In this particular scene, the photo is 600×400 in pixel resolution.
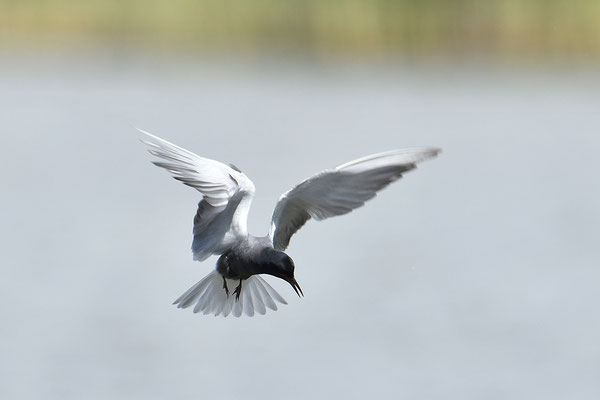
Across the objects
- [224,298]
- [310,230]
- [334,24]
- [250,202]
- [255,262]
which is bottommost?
[310,230]

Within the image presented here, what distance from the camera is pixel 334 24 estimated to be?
17141 mm

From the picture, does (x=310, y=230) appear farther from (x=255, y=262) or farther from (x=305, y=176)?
(x=255, y=262)

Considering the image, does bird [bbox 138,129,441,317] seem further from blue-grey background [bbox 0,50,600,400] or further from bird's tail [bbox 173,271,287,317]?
blue-grey background [bbox 0,50,600,400]

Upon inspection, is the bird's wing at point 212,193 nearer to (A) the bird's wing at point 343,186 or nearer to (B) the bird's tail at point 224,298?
(A) the bird's wing at point 343,186

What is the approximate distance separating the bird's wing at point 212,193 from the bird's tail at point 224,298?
0.31 metres

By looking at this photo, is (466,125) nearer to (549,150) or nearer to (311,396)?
(549,150)

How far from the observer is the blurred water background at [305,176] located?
8977 millimetres

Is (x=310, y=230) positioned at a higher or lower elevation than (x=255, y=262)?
lower

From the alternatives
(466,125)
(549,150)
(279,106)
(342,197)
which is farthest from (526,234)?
(342,197)

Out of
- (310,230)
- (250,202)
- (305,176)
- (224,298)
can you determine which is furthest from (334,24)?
(250,202)

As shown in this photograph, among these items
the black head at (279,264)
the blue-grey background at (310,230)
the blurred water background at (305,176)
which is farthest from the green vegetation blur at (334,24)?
the black head at (279,264)

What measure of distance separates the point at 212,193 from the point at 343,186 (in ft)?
1.95

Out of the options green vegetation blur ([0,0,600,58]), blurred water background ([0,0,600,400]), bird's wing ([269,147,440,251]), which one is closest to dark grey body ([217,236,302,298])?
bird's wing ([269,147,440,251])

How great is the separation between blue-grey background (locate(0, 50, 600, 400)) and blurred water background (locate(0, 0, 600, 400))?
0.10 ft
